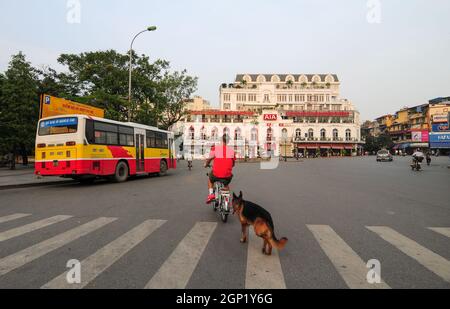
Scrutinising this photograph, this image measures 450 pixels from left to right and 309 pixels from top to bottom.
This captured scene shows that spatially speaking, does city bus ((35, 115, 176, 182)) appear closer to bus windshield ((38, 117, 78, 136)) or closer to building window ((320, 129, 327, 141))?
bus windshield ((38, 117, 78, 136))

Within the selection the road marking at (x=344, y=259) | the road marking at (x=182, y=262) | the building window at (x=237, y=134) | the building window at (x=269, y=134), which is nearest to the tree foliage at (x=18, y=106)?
the road marking at (x=182, y=262)

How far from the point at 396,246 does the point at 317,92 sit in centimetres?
9218

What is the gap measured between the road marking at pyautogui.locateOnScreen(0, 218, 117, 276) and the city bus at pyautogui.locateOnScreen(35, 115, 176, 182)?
672 cm

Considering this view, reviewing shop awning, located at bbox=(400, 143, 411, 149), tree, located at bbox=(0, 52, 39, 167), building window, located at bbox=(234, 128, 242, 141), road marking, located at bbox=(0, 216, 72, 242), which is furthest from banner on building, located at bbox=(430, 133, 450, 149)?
shop awning, located at bbox=(400, 143, 411, 149)

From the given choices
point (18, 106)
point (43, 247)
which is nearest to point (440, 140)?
point (43, 247)

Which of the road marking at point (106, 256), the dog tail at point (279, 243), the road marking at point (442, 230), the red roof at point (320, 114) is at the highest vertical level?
the red roof at point (320, 114)

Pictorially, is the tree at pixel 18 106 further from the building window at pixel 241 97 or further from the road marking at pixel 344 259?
the building window at pixel 241 97

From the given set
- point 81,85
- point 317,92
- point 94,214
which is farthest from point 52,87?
point 317,92

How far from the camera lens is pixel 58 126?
11.5m

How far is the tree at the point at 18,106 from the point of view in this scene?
2203cm

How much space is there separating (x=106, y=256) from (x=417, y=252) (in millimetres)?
4581

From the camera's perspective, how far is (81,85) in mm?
27328
